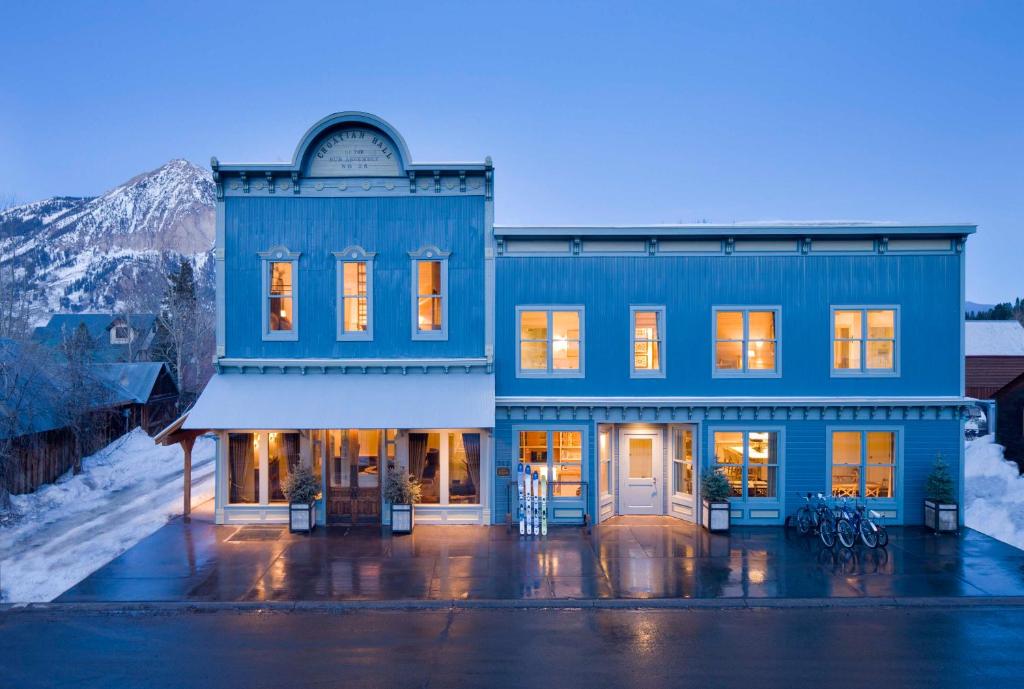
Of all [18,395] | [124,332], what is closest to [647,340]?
[18,395]

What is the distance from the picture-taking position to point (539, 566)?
502 inches

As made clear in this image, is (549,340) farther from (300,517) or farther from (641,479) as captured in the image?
(300,517)

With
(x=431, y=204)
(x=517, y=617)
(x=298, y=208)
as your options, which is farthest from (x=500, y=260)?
(x=517, y=617)

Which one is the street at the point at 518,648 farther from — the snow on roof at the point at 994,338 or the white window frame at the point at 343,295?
the snow on roof at the point at 994,338

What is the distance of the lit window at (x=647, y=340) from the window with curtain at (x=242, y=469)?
993 cm

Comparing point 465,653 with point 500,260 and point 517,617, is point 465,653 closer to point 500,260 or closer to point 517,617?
point 517,617

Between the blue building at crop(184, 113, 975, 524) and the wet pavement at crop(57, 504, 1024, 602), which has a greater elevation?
the blue building at crop(184, 113, 975, 524)

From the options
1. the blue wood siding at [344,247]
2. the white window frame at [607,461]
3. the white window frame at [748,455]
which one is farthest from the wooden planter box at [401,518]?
the white window frame at [748,455]

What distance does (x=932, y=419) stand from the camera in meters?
15.8

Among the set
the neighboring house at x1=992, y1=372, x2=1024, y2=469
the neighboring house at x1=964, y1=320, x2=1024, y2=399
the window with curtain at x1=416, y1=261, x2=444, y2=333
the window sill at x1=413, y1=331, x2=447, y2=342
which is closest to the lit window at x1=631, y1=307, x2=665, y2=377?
the window sill at x1=413, y1=331, x2=447, y2=342

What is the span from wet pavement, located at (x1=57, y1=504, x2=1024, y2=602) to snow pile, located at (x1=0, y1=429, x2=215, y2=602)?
646 millimetres

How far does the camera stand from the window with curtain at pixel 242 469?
15.8m

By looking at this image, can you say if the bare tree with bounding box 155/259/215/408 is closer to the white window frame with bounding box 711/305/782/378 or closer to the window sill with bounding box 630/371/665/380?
the window sill with bounding box 630/371/665/380

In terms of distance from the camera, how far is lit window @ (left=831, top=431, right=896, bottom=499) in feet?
52.0
